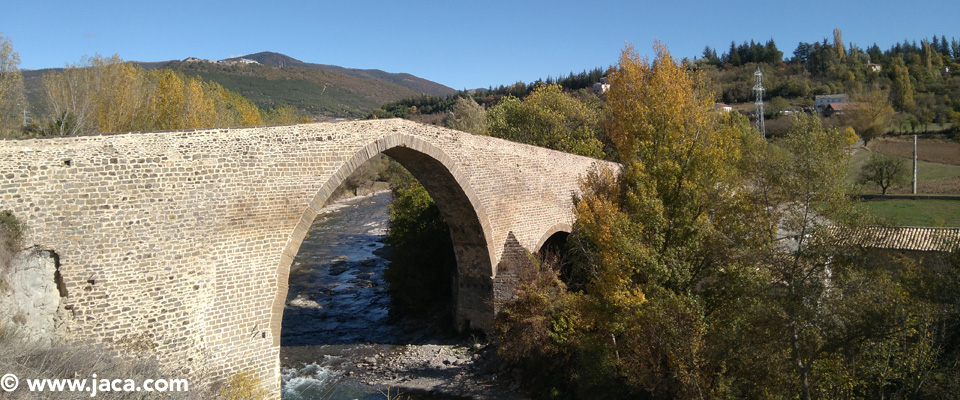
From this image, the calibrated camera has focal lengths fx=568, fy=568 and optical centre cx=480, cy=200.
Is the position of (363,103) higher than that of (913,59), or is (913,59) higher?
(363,103)

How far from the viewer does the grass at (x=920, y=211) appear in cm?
2322

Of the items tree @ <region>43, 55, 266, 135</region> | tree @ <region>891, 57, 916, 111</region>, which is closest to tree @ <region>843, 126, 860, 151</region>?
tree @ <region>43, 55, 266, 135</region>

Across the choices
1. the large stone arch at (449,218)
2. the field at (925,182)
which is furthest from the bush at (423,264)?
the field at (925,182)

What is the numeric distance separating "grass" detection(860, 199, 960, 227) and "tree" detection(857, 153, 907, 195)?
3.77m

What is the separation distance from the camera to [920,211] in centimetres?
2620

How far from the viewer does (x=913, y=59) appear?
7462 cm

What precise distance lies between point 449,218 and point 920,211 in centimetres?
2341

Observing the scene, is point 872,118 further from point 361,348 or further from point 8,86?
point 8,86

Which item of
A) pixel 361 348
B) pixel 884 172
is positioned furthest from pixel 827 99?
pixel 361 348

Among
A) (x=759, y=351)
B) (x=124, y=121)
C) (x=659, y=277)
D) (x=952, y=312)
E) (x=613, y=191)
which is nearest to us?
(x=952, y=312)

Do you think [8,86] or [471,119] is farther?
[471,119]

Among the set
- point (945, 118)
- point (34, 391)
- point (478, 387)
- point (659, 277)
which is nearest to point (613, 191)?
point (659, 277)

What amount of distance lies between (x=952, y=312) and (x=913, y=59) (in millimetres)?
86437

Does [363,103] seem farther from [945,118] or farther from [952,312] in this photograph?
[952,312]
